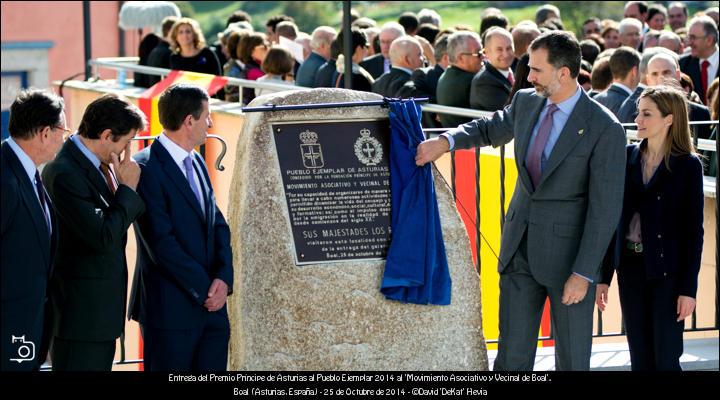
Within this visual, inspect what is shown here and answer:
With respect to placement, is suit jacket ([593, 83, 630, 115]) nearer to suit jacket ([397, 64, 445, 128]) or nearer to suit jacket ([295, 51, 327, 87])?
suit jacket ([397, 64, 445, 128])

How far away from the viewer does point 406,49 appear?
11.3 metres

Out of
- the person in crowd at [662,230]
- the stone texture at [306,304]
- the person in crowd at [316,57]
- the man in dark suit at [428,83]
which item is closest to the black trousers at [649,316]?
the person in crowd at [662,230]

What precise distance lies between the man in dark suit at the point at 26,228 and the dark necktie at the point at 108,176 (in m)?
0.40

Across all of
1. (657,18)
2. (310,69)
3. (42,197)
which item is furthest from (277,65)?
(42,197)

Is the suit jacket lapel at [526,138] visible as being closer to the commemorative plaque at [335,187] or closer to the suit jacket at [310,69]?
the commemorative plaque at [335,187]

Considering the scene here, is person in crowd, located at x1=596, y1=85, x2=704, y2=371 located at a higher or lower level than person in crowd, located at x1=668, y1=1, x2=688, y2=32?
lower

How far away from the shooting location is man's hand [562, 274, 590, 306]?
6180 millimetres

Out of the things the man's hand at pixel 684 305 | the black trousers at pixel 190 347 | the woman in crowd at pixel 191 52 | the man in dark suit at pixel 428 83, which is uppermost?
the woman in crowd at pixel 191 52

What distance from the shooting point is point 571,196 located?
6234mm

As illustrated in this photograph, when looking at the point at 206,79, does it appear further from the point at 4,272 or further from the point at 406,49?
the point at 4,272

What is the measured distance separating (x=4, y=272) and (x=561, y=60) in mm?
2707

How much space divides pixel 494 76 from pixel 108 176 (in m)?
4.82

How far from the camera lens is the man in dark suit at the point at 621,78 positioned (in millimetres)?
9406

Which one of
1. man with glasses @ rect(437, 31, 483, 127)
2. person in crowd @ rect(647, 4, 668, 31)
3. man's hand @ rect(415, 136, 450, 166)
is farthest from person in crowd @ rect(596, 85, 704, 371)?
person in crowd @ rect(647, 4, 668, 31)
